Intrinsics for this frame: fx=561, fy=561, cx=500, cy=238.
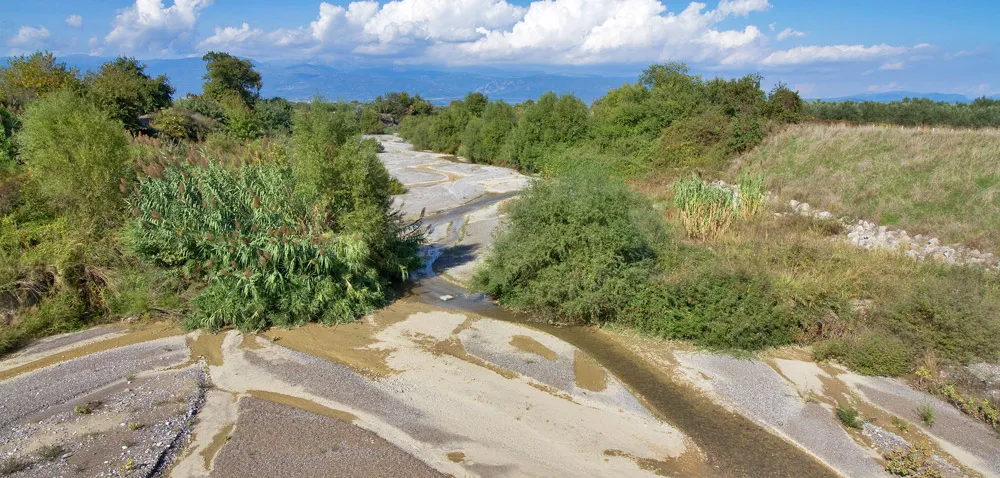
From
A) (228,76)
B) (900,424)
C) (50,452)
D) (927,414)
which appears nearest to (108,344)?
(50,452)

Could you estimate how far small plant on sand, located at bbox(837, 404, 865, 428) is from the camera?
8844 millimetres

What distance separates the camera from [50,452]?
24.7 ft

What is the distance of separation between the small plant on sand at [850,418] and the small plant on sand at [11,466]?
11.8 meters

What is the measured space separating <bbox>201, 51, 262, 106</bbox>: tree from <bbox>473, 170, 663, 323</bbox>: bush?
4102 centimetres

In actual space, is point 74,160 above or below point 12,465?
above

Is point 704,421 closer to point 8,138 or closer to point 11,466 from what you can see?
point 11,466

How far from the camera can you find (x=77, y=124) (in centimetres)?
1361

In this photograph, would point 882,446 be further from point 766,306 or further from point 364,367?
point 364,367

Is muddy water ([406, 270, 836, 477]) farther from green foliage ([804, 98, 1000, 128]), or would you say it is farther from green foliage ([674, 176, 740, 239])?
green foliage ([804, 98, 1000, 128])

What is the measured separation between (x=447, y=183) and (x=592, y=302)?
928 inches

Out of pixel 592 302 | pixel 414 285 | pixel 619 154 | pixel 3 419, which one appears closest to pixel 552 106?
pixel 619 154

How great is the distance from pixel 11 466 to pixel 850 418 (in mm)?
11956

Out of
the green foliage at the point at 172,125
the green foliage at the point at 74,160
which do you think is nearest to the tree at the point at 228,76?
the green foliage at the point at 172,125

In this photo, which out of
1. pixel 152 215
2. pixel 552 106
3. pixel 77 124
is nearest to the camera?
pixel 152 215
